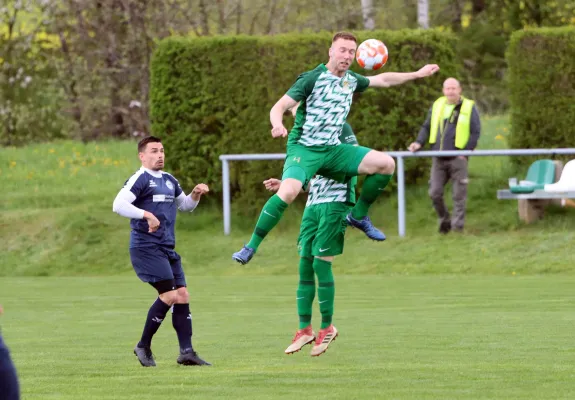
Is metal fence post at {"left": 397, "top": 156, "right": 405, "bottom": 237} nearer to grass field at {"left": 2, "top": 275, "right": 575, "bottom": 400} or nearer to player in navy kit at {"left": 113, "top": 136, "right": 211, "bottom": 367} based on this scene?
grass field at {"left": 2, "top": 275, "right": 575, "bottom": 400}

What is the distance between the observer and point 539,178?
20062 millimetres

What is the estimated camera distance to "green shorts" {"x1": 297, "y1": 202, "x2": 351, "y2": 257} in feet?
32.6

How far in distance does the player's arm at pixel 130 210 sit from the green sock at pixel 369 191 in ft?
6.49

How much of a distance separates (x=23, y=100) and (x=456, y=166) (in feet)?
47.4

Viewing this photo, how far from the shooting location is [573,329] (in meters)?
11.0

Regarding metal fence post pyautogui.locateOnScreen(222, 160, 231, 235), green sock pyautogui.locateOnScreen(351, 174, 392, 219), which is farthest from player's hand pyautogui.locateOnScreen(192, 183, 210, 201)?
metal fence post pyautogui.locateOnScreen(222, 160, 231, 235)

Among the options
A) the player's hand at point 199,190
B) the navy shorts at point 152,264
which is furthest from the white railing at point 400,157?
the navy shorts at point 152,264

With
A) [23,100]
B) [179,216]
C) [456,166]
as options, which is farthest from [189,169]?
[23,100]

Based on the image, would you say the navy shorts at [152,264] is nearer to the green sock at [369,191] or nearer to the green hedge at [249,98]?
the green sock at [369,191]

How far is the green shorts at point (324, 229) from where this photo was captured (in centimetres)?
993

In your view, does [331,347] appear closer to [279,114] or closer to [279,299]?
[279,114]

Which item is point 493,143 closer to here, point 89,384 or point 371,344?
point 371,344

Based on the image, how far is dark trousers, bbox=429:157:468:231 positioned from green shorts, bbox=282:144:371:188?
392 inches

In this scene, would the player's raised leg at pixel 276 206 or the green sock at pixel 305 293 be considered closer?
the player's raised leg at pixel 276 206
